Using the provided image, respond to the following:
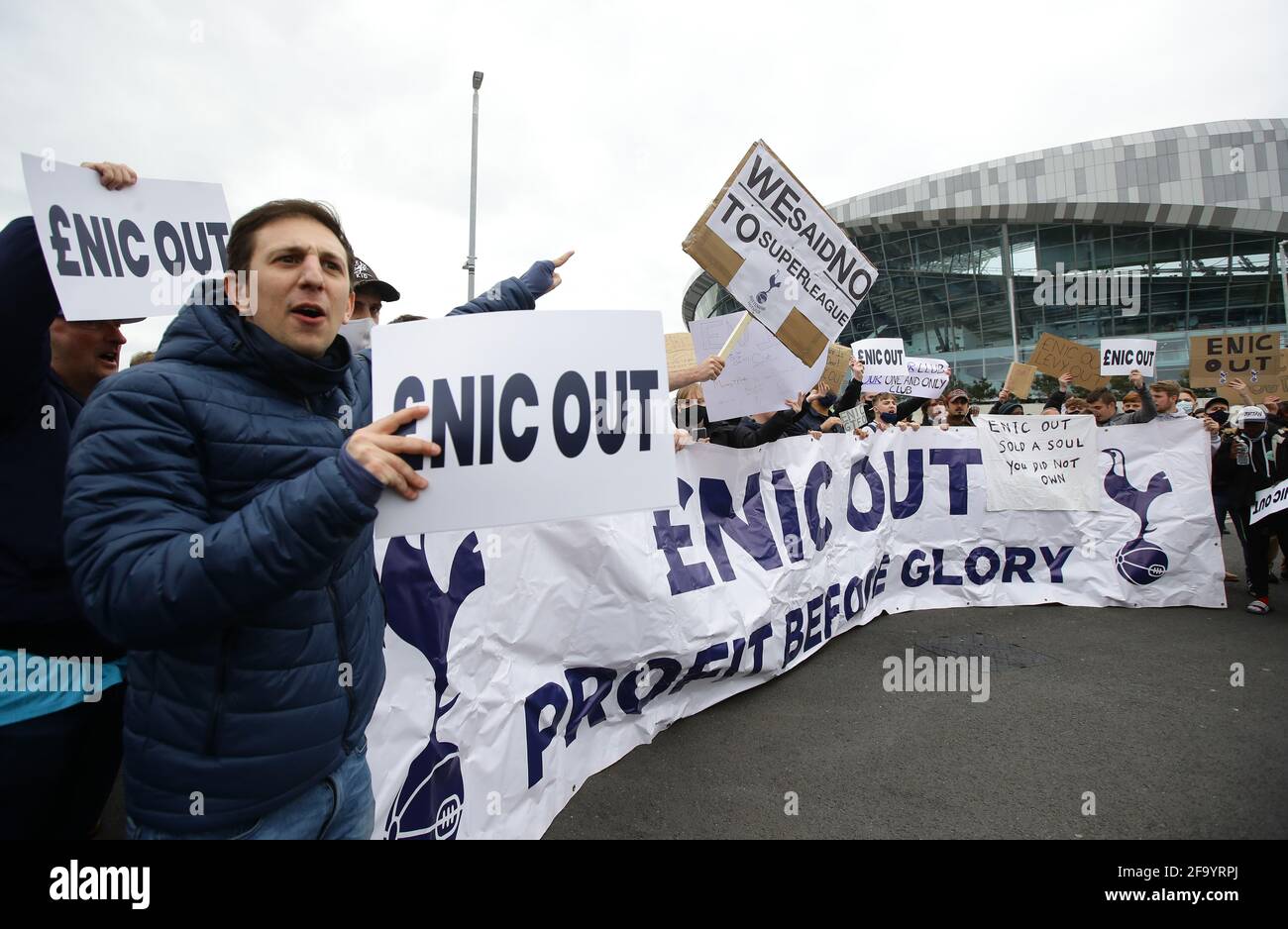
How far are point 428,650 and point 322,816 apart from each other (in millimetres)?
1190

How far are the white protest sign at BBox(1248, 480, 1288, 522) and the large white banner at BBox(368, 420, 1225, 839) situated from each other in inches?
14.9

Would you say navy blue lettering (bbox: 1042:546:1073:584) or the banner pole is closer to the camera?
the banner pole

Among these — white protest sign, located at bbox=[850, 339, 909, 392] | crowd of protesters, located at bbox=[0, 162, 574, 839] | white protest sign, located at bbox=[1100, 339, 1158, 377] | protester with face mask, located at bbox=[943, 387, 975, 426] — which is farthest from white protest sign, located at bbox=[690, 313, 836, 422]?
white protest sign, located at bbox=[1100, 339, 1158, 377]

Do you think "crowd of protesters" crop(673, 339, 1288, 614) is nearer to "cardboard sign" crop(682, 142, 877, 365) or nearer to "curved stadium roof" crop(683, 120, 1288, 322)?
"cardboard sign" crop(682, 142, 877, 365)

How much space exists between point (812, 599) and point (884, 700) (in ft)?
3.14

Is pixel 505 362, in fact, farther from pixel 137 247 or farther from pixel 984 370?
pixel 984 370

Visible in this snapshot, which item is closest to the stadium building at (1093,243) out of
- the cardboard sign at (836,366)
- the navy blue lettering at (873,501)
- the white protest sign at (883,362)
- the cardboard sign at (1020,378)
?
the cardboard sign at (1020,378)

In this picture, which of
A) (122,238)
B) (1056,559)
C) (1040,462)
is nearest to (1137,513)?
(1056,559)

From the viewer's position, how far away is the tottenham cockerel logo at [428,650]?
238cm

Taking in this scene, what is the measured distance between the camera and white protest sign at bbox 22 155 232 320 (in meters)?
1.93

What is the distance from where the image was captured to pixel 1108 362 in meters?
10.0
